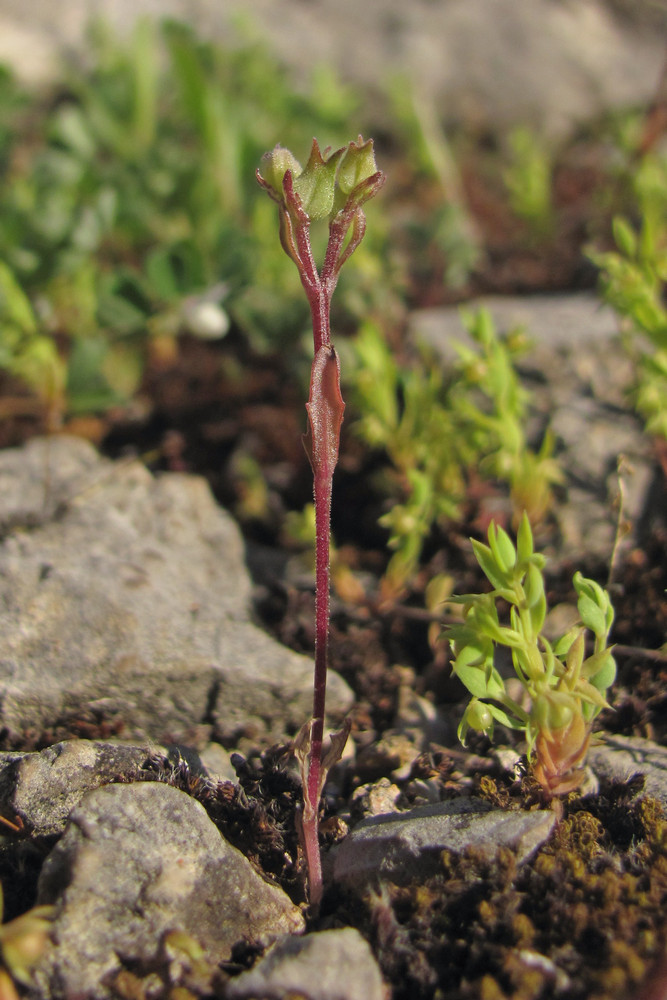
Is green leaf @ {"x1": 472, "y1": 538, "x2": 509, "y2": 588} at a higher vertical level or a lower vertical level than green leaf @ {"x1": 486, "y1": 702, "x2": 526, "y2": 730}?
higher

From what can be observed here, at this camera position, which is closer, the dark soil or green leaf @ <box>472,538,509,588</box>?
the dark soil

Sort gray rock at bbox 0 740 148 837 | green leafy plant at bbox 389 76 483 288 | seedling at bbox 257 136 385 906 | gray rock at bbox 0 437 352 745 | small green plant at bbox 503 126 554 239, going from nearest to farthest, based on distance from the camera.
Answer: seedling at bbox 257 136 385 906
gray rock at bbox 0 740 148 837
gray rock at bbox 0 437 352 745
green leafy plant at bbox 389 76 483 288
small green plant at bbox 503 126 554 239

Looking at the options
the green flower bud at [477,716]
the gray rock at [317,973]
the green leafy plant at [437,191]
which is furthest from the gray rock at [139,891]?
the green leafy plant at [437,191]

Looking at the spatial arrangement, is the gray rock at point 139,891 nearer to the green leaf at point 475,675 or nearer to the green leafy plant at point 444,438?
the green leaf at point 475,675

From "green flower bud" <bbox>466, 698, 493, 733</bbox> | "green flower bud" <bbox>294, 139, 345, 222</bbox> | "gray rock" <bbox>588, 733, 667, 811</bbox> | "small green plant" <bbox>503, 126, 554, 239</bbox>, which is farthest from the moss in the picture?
"small green plant" <bbox>503, 126, 554, 239</bbox>

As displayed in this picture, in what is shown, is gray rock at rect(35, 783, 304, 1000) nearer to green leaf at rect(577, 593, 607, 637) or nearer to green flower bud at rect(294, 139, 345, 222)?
green leaf at rect(577, 593, 607, 637)

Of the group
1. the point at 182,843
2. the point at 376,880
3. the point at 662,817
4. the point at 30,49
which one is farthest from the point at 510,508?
the point at 30,49
